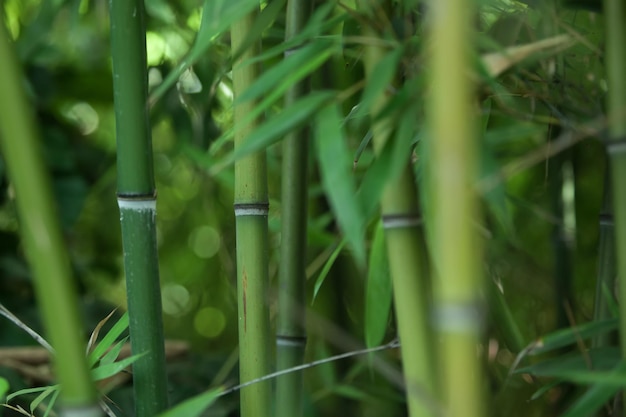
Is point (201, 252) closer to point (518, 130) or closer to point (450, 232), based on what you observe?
point (518, 130)

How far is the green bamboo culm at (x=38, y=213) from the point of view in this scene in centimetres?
34

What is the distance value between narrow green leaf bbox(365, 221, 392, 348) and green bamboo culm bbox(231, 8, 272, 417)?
0.25 feet

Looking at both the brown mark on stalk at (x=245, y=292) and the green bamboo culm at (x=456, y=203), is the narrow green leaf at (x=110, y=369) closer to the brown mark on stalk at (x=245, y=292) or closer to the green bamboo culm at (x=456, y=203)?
the brown mark on stalk at (x=245, y=292)

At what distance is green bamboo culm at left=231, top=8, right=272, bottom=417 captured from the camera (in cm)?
56

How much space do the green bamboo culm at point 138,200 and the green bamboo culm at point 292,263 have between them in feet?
0.34

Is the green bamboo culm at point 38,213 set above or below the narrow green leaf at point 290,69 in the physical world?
below

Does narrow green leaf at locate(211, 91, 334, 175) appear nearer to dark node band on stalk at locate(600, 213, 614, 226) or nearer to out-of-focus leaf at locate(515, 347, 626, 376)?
out-of-focus leaf at locate(515, 347, 626, 376)

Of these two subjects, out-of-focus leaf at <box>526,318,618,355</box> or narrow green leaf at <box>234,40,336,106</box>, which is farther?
out-of-focus leaf at <box>526,318,618,355</box>

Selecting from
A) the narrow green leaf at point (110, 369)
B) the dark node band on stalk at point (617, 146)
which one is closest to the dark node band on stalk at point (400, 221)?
the dark node band on stalk at point (617, 146)

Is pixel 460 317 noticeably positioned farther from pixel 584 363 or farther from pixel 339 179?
pixel 584 363

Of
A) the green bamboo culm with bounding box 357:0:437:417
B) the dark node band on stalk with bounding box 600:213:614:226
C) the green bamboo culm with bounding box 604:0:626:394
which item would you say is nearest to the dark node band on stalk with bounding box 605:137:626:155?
the green bamboo culm with bounding box 604:0:626:394

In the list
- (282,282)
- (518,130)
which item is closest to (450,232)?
(518,130)

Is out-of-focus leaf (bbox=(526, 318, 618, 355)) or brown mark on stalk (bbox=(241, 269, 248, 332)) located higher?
brown mark on stalk (bbox=(241, 269, 248, 332))

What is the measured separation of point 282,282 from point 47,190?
307mm
